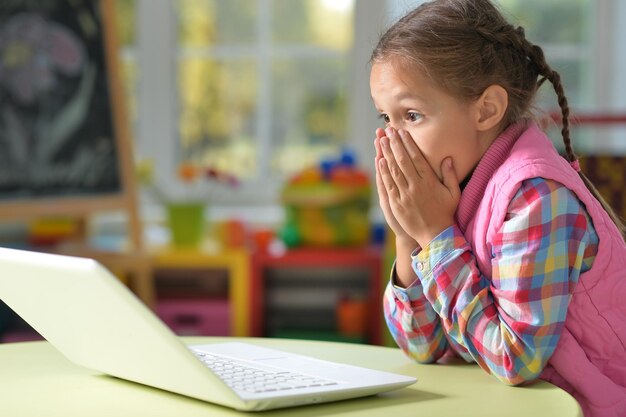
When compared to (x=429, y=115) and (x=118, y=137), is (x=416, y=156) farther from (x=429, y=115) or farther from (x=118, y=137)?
(x=118, y=137)

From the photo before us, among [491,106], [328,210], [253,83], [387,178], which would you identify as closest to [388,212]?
[387,178]

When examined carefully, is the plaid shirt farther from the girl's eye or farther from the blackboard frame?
the blackboard frame

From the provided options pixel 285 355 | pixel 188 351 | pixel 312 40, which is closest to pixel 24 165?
pixel 312 40

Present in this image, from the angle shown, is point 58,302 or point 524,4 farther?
point 524,4

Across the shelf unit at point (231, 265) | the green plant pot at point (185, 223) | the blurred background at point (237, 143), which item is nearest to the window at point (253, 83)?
the blurred background at point (237, 143)

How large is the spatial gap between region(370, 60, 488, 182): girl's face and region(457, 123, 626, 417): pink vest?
69mm

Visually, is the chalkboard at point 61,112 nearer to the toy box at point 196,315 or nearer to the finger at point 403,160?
the toy box at point 196,315

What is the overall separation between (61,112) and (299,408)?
7.42ft

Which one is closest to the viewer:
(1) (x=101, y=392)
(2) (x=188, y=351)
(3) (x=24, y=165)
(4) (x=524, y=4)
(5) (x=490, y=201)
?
(2) (x=188, y=351)

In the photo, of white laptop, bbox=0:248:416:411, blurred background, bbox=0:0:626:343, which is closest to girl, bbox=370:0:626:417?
white laptop, bbox=0:248:416:411

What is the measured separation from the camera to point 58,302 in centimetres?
91

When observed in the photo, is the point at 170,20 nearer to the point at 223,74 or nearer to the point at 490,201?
the point at 223,74

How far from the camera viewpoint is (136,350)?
2.92 feet

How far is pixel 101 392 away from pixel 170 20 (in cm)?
280
